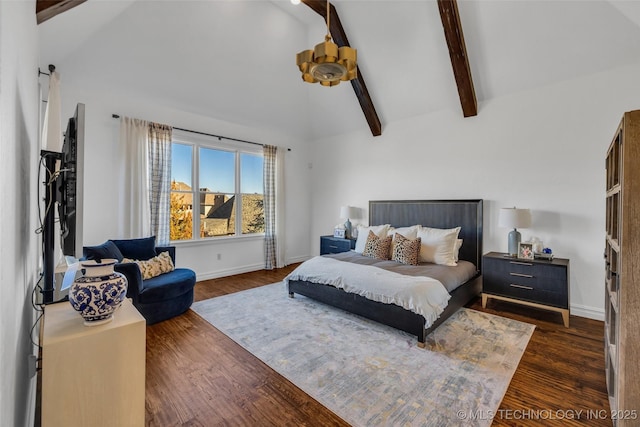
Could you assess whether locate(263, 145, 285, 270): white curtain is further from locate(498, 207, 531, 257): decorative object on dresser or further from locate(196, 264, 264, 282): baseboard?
locate(498, 207, 531, 257): decorative object on dresser

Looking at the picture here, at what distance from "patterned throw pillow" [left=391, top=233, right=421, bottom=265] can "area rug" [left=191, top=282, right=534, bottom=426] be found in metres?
0.83

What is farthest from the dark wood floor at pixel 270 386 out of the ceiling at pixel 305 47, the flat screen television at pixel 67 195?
the ceiling at pixel 305 47

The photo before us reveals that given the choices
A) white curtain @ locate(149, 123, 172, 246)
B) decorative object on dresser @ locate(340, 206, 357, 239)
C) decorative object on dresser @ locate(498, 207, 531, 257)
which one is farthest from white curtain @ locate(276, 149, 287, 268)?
decorative object on dresser @ locate(498, 207, 531, 257)

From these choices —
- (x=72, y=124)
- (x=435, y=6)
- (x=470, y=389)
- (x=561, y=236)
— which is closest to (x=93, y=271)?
(x=72, y=124)

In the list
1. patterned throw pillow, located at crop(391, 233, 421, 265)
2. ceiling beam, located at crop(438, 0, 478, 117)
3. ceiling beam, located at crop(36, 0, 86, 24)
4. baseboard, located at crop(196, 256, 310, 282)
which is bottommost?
baseboard, located at crop(196, 256, 310, 282)

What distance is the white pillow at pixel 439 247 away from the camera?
371cm

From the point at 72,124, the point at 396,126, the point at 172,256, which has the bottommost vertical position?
the point at 172,256

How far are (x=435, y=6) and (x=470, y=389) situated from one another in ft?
13.2

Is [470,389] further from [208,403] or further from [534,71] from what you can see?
[534,71]

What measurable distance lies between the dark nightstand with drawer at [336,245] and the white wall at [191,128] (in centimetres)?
100

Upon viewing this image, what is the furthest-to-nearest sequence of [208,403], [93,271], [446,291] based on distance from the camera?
[446,291] → [208,403] → [93,271]

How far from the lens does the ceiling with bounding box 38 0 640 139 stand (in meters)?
3.02

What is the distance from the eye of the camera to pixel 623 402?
1.41m

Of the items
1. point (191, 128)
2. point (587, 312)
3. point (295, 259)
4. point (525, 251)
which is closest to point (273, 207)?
point (295, 259)
